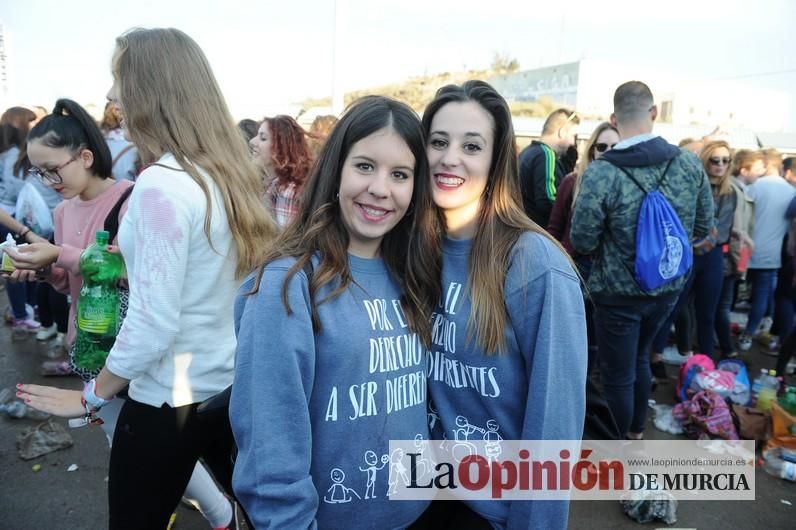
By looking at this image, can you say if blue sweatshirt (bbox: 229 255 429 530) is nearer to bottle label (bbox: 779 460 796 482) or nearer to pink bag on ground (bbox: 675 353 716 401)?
bottle label (bbox: 779 460 796 482)

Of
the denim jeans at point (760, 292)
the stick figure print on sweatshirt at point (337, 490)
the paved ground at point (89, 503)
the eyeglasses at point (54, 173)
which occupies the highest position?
the eyeglasses at point (54, 173)

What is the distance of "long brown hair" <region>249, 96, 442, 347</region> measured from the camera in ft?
4.72

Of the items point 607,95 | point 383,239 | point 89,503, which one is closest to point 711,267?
point 383,239

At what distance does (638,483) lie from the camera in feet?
10.5

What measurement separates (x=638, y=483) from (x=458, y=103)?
2.72 metres

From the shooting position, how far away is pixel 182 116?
1.78 m

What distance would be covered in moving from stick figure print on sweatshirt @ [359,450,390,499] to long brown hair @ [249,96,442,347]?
36 cm

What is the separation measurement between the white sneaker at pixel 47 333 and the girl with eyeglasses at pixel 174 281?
4097 mm

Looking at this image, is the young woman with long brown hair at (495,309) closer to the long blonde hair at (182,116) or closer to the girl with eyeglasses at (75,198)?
the long blonde hair at (182,116)

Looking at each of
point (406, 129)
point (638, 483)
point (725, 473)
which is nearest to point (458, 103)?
point (406, 129)

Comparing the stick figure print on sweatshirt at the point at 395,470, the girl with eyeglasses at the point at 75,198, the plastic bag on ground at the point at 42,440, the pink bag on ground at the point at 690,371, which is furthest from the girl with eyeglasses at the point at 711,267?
the plastic bag on ground at the point at 42,440

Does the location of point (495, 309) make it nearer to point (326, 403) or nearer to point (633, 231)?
point (326, 403)

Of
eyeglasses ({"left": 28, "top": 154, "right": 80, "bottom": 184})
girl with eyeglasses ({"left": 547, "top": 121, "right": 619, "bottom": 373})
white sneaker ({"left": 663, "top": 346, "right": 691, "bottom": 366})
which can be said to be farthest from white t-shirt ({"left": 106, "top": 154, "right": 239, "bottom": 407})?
white sneaker ({"left": 663, "top": 346, "right": 691, "bottom": 366})

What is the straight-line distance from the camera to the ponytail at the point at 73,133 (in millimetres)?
2254
